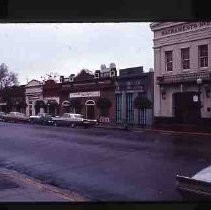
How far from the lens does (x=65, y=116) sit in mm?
5059

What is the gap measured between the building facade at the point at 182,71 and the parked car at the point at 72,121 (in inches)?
31.3

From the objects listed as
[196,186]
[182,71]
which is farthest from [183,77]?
[196,186]

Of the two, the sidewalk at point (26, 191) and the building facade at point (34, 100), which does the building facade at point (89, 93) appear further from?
the sidewalk at point (26, 191)

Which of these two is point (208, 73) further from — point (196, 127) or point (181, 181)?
point (181, 181)

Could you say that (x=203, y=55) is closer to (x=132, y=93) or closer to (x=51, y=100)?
(x=132, y=93)

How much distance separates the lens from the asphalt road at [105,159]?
4.30 metres

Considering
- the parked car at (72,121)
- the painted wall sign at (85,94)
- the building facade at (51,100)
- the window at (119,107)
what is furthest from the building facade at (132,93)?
the building facade at (51,100)

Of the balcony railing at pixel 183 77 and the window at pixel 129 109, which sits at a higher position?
the balcony railing at pixel 183 77

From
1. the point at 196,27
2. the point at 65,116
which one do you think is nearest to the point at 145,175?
the point at 65,116

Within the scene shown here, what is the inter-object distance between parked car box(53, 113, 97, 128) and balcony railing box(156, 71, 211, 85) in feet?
3.01

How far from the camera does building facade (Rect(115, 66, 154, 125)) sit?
4750mm

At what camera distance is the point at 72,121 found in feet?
16.1

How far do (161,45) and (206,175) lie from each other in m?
1.49

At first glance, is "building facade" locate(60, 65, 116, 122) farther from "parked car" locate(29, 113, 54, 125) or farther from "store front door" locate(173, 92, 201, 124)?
"store front door" locate(173, 92, 201, 124)
